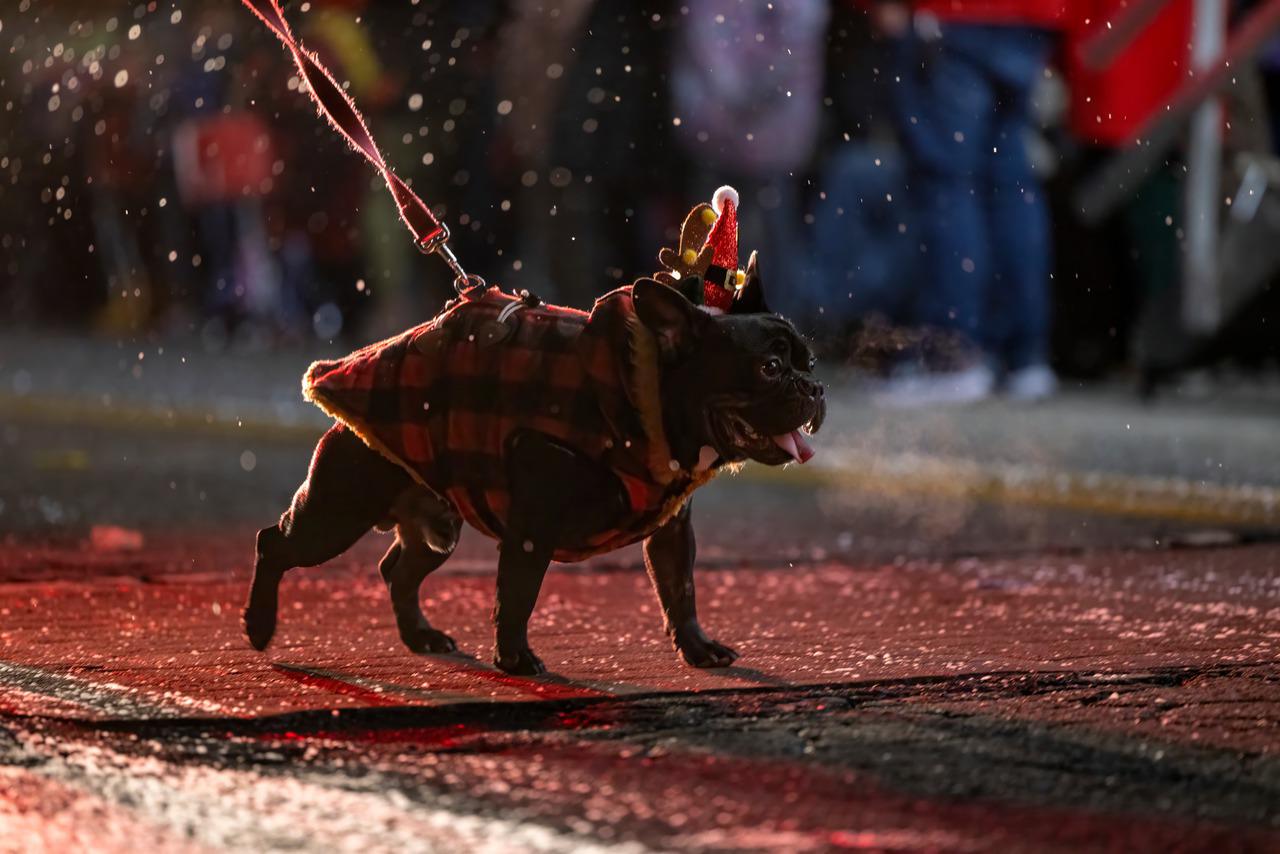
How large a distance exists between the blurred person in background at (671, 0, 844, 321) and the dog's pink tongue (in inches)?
335

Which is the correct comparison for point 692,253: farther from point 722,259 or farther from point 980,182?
point 980,182

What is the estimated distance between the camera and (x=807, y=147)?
44.6ft

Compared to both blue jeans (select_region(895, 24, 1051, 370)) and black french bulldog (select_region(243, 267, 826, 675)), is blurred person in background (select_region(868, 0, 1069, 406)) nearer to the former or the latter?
blue jeans (select_region(895, 24, 1051, 370))

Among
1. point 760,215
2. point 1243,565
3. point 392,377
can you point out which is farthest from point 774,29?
point 392,377

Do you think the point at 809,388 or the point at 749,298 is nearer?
the point at 809,388

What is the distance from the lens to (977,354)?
1410 centimetres

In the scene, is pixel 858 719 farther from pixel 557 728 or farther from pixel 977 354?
pixel 977 354

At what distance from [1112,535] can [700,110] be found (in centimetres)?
586

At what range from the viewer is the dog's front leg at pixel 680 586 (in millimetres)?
4945

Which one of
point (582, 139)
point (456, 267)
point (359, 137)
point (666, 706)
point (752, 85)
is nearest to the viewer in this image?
point (666, 706)

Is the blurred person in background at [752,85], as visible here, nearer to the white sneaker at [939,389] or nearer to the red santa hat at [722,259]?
the white sneaker at [939,389]

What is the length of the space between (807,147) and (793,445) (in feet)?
30.1

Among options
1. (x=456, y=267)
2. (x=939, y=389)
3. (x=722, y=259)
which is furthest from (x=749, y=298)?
(x=939, y=389)

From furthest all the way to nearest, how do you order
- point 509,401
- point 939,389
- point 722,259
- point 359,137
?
point 939,389 → point 359,137 → point 722,259 → point 509,401
